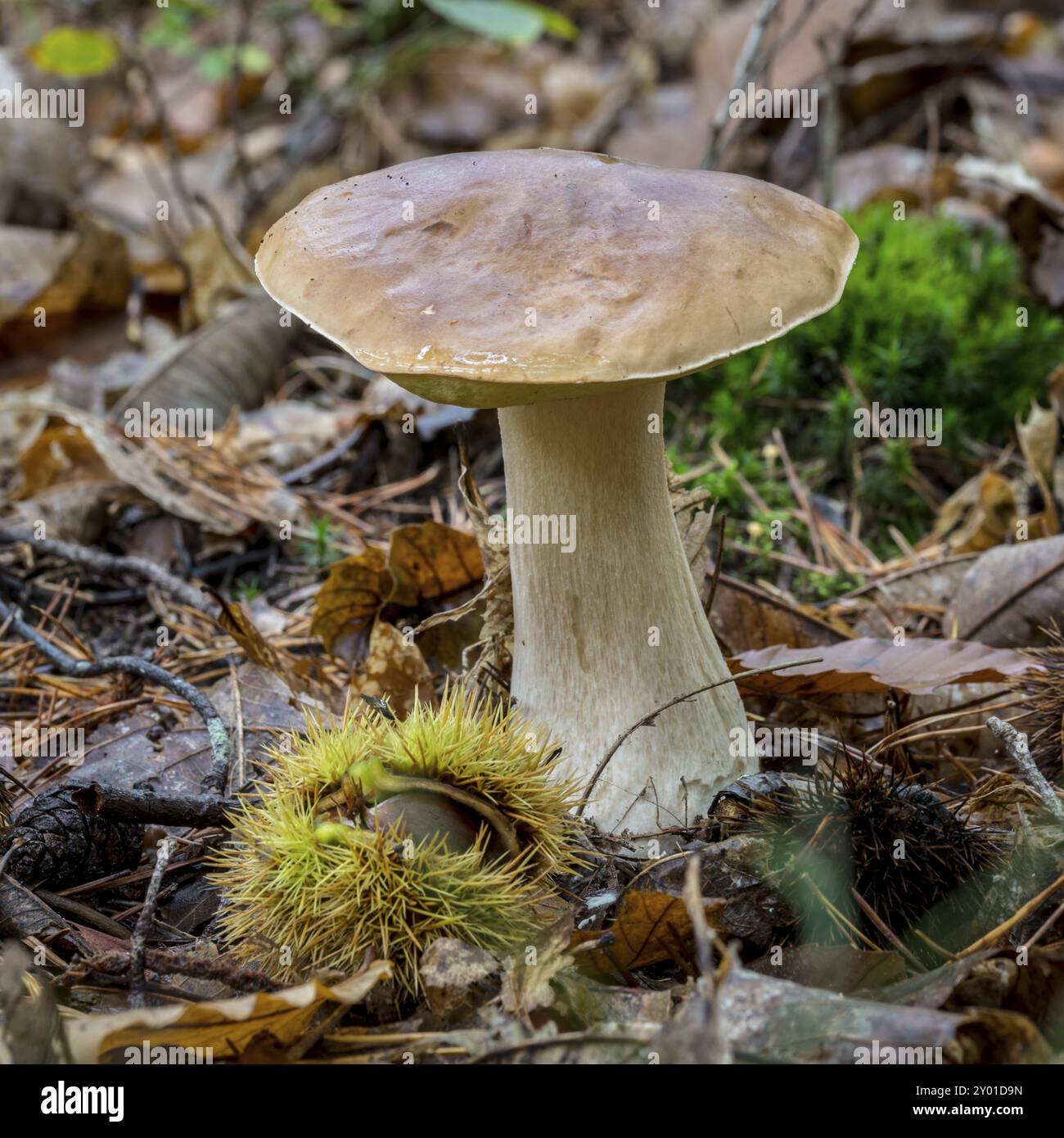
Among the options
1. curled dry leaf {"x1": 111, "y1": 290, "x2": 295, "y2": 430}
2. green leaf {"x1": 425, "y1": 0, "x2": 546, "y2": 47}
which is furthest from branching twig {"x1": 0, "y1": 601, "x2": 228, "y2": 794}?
green leaf {"x1": 425, "y1": 0, "x2": 546, "y2": 47}

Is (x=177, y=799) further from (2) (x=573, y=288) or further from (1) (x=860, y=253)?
(1) (x=860, y=253)
